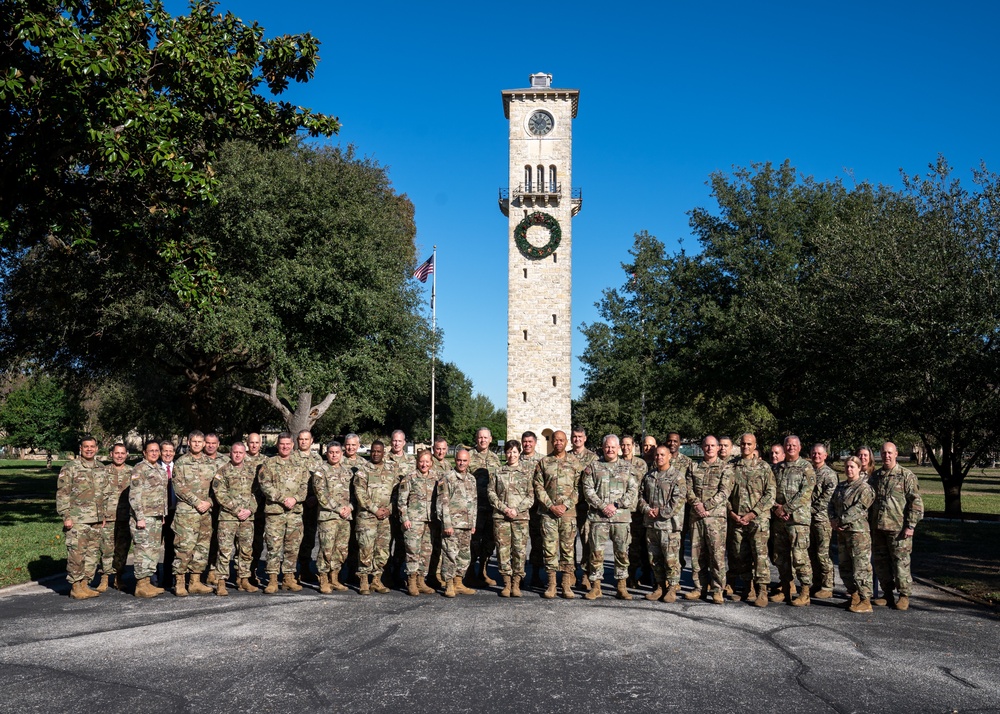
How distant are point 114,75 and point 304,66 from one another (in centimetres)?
454

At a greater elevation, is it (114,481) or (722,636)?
(114,481)

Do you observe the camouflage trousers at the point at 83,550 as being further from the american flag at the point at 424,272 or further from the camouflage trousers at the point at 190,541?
the american flag at the point at 424,272

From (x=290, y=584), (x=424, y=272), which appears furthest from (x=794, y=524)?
(x=424, y=272)

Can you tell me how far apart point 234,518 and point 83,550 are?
186 cm

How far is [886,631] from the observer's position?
27.8 ft

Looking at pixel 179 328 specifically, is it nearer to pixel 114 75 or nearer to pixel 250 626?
pixel 114 75

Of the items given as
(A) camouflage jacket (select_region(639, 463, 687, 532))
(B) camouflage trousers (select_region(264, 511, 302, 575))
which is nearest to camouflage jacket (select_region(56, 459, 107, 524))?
(B) camouflage trousers (select_region(264, 511, 302, 575))

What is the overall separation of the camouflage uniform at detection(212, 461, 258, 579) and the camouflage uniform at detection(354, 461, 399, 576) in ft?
→ 4.64

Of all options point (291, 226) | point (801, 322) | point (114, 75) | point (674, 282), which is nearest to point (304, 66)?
point (114, 75)

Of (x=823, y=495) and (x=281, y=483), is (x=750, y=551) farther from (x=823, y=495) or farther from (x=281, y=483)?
(x=281, y=483)

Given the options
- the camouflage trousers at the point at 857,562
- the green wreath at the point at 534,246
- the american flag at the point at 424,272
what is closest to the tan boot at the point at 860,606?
the camouflage trousers at the point at 857,562

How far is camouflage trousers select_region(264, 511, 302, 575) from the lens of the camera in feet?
33.7

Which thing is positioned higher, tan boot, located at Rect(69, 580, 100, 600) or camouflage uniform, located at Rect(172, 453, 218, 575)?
camouflage uniform, located at Rect(172, 453, 218, 575)

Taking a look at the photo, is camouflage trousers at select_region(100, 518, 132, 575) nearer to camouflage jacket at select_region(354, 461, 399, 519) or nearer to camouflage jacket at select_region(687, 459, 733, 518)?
camouflage jacket at select_region(354, 461, 399, 519)
